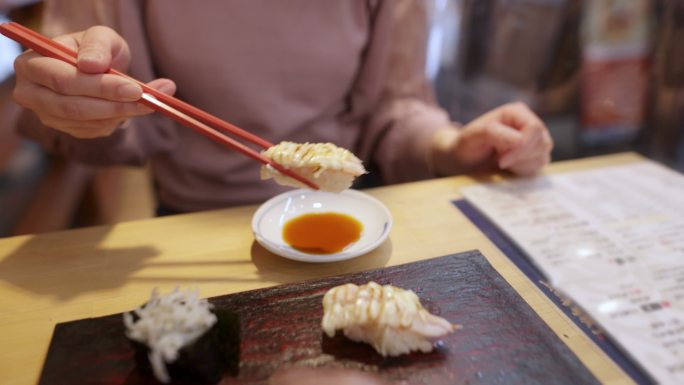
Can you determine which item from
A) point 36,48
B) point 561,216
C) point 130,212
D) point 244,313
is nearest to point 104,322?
point 244,313

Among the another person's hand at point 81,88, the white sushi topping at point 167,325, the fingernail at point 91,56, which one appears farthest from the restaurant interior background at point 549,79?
the white sushi topping at point 167,325

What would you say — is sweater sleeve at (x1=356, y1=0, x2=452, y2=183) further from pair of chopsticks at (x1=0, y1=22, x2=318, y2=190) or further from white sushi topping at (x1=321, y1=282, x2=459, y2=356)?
white sushi topping at (x1=321, y1=282, x2=459, y2=356)

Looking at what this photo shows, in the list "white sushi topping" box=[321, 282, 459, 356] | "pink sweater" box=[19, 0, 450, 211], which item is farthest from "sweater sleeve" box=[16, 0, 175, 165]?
"white sushi topping" box=[321, 282, 459, 356]

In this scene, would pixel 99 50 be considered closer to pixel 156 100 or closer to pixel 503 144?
pixel 156 100

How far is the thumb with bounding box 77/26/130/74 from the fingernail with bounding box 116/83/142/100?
58 mm

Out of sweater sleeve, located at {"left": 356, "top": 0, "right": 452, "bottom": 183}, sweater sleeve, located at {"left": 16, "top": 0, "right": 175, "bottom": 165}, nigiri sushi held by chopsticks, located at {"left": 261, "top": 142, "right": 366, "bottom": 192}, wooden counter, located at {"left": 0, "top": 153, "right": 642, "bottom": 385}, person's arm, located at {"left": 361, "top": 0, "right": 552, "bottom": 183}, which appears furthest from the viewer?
sweater sleeve, located at {"left": 356, "top": 0, "right": 452, "bottom": 183}

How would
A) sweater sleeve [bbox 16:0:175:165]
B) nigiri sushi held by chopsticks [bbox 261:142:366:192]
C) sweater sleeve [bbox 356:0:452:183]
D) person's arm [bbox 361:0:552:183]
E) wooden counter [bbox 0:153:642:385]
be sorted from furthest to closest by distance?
sweater sleeve [bbox 356:0:452:183], person's arm [bbox 361:0:552:183], sweater sleeve [bbox 16:0:175:165], nigiri sushi held by chopsticks [bbox 261:142:366:192], wooden counter [bbox 0:153:642:385]

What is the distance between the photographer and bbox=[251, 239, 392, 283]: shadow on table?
1171 millimetres

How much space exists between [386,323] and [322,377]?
0.14m

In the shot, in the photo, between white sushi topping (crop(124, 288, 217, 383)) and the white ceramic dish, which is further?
the white ceramic dish

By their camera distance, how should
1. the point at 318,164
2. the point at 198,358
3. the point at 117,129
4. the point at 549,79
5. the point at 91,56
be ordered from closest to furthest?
1. the point at 198,358
2. the point at 91,56
3. the point at 318,164
4. the point at 117,129
5. the point at 549,79

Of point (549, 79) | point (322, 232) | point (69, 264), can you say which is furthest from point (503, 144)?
point (549, 79)

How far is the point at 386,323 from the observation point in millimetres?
898

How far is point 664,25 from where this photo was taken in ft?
9.41
